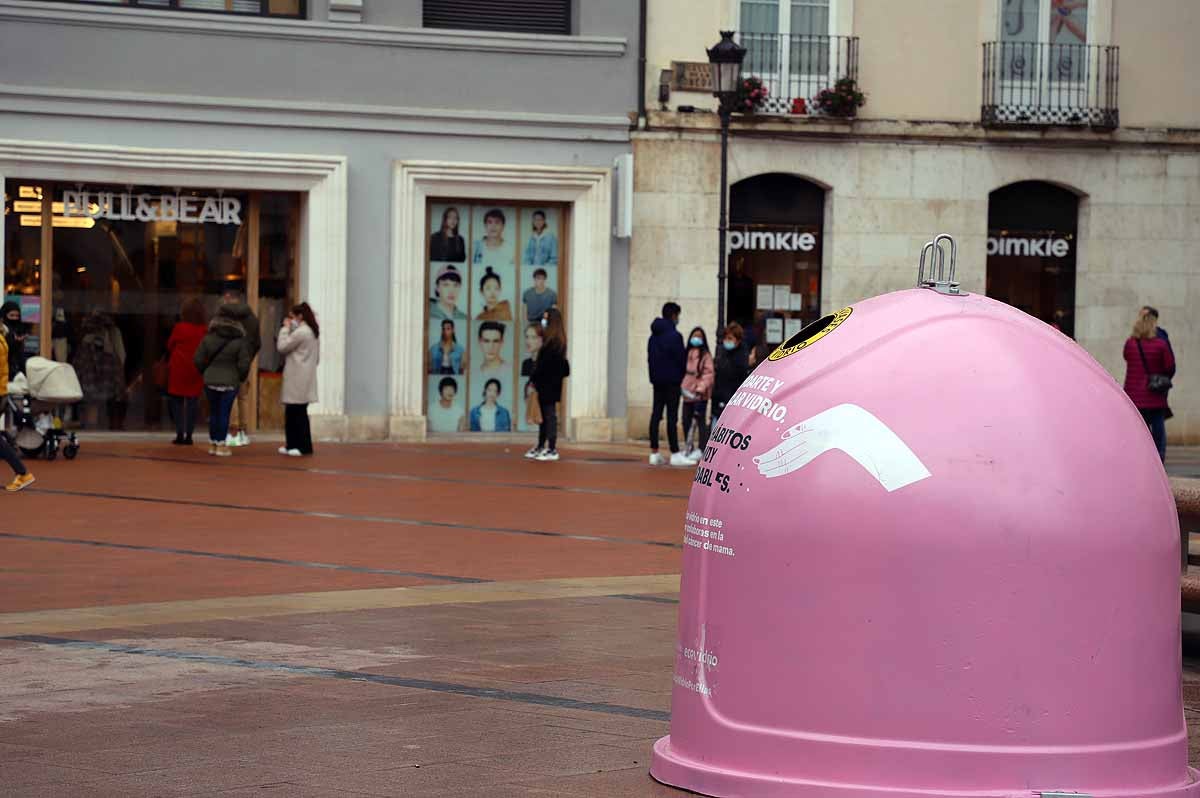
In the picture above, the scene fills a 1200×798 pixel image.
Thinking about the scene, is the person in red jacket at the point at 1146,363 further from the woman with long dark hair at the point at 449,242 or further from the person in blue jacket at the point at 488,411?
the woman with long dark hair at the point at 449,242

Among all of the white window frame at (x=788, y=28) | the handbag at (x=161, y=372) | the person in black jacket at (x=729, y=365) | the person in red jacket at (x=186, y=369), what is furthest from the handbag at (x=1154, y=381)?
the handbag at (x=161, y=372)

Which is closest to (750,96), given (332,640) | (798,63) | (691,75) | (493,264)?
(691,75)

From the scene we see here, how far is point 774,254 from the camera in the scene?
Answer: 1031 inches

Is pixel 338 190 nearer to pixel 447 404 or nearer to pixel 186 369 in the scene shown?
pixel 447 404

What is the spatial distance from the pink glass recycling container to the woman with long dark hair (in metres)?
20.0

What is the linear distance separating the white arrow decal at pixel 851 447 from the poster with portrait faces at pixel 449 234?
66.1 ft

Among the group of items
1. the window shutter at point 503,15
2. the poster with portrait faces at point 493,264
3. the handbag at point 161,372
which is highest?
the window shutter at point 503,15

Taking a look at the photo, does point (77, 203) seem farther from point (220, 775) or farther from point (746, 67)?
point (220, 775)

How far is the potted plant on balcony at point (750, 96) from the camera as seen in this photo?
25359 millimetres

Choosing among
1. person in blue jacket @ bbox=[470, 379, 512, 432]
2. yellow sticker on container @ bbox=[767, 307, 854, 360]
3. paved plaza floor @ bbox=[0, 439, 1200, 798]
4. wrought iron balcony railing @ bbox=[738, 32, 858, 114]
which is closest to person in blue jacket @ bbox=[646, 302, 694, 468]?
person in blue jacket @ bbox=[470, 379, 512, 432]

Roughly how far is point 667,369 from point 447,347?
453 cm

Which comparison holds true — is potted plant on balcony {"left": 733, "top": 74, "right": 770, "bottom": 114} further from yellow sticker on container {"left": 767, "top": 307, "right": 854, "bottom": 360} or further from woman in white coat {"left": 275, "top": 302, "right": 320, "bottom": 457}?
yellow sticker on container {"left": 767, "top": 307, "right": 854, "bottom": 360}

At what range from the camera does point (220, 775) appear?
5539mm

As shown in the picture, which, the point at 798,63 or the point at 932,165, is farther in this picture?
the point at 932,165
